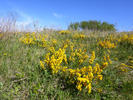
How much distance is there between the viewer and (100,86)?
2.74 m

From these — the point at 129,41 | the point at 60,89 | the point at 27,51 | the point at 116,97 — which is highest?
the point at 129,41

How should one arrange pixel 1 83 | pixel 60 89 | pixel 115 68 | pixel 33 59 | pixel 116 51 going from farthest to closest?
pixel 116 51, pixel 115 68, pixel 33 59, pixel 60 89, pixel 1 83

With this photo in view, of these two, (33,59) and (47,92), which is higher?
(33,59)

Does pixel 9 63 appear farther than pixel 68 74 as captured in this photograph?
Yes

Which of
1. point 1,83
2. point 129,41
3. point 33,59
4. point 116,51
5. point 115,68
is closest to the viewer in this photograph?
point 1,83

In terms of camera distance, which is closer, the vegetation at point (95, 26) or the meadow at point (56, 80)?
the meadow at point (56, 80)

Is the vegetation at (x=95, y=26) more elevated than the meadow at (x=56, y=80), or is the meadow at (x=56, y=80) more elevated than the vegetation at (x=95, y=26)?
the vegetation at (x=95, y=26)

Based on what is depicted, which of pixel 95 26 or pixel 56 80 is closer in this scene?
pixel 56 80

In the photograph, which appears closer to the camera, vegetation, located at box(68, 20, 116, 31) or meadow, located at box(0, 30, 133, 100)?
meadow, located at box(0, 30, 133, 100)

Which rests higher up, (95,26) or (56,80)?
(95,26)

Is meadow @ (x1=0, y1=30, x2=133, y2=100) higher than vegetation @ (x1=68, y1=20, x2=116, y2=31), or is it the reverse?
vegetation @ (x1=68, y1=20, x2=116, y2=31)

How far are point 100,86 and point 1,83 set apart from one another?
2.18 meters

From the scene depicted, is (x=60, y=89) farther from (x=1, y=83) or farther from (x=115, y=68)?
(x=115, y=68)

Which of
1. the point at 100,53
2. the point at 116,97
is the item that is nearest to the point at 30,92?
the point at 116,97
